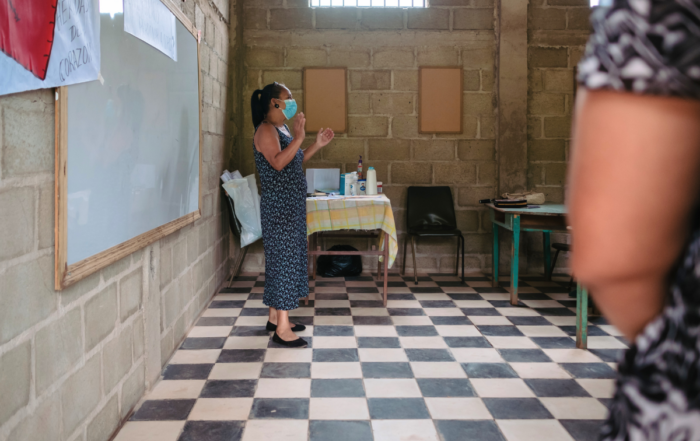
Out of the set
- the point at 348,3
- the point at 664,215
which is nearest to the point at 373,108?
the point at 348,3

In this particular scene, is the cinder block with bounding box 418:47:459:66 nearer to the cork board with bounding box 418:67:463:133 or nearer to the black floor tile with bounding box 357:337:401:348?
the cork board with bounding box 418:67:463:133

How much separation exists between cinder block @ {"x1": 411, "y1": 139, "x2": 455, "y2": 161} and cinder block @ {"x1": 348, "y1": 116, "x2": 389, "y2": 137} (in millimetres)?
329

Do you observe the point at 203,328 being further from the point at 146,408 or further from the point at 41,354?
the point at 41,354

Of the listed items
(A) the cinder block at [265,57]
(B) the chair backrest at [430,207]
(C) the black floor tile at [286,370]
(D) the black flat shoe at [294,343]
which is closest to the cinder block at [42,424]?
(C) the black floor tile at [286,370]

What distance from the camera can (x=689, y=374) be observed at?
18.3 inches

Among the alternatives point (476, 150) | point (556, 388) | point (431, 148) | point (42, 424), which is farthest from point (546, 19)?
point (42, 424)

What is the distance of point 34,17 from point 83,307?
89 centimetres

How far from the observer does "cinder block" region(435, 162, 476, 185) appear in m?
4.98

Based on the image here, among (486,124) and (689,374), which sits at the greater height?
(486,124)

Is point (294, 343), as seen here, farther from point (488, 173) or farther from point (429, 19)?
point (429, 19)

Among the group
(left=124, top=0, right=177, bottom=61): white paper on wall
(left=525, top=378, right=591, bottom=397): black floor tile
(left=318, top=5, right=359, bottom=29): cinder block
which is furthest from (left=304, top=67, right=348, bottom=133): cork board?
(left=525, top=378, right=591, bottom=397): black floor tile

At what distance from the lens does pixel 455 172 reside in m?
4.98

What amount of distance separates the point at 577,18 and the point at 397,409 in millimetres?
4304

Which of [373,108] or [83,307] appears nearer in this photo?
[83,307]
